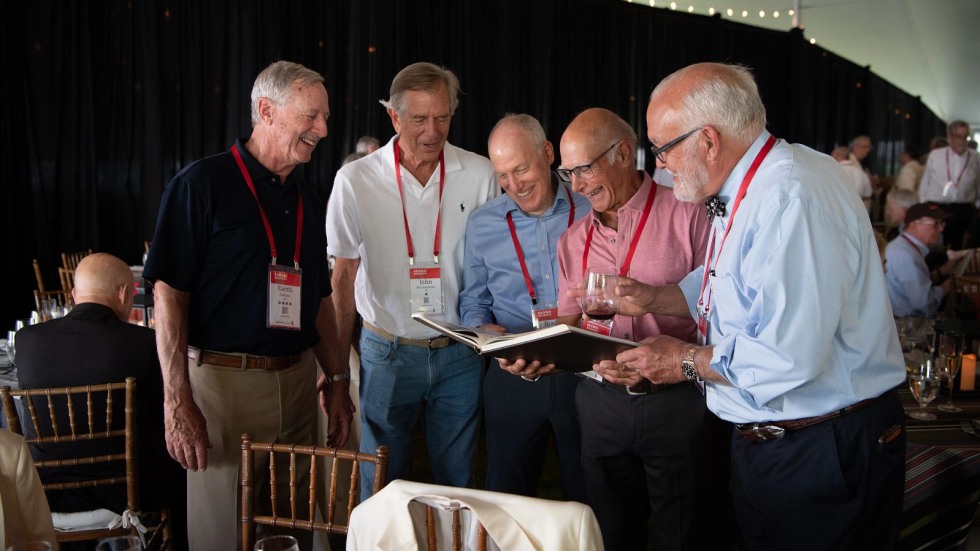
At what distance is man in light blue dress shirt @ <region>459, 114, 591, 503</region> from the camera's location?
10.1 feet

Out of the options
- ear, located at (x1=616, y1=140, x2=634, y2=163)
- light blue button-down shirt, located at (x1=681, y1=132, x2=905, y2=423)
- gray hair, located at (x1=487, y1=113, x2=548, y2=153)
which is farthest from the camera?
gray hair, located at (x1=487, y1=113, x2=548, y2=153)

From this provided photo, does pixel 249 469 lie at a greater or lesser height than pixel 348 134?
lesser

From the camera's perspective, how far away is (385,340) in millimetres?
3199

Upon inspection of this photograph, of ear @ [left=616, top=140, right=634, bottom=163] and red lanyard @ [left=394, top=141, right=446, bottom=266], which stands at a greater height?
ear @ [left=616, top=140, right=634, bottom=163]

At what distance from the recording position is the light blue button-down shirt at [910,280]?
5.68m

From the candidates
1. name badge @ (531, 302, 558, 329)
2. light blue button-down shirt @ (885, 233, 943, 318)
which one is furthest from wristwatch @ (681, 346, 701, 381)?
light blue button-down shirt @ (885, 233, 943, 318)

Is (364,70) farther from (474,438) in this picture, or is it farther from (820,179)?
(820,179)

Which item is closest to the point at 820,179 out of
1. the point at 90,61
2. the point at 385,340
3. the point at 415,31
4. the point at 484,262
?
the point at 484,262

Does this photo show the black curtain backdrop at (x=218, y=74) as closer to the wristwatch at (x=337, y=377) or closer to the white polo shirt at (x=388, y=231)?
the white polo shirt at (x=388, y=231)

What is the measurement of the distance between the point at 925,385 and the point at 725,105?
1.67 metres

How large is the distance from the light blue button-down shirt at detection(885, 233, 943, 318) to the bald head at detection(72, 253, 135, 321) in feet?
15.6

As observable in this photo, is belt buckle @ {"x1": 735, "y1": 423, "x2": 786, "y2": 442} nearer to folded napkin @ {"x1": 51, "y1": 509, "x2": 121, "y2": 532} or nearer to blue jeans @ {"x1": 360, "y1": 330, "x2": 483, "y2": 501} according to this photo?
blue jeans @ {"x1": 360, "y1": 330, "x2": 483, "y2": 501}

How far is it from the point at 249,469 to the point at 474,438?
49.8 inches

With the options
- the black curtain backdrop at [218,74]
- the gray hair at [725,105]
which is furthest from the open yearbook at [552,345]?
the black curtain backdrop at [218,74]
